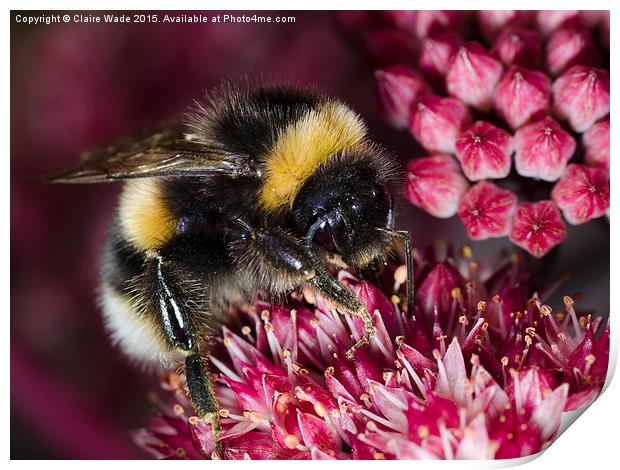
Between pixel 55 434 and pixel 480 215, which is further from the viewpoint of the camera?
pixel 55 434

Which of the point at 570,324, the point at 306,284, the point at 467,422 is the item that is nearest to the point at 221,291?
the point at 306,284

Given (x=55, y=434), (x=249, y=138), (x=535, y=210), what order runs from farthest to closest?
(x=55, y=434)
(x=535, y=210)
(x=249, y=138)

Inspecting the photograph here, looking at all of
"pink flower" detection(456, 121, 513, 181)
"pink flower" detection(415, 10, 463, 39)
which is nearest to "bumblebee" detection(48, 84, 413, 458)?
"pink flower" detection(456, 121, 513, 181)

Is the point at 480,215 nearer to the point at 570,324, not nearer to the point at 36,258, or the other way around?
the point at 570,324

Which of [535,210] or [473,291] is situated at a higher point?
[535,210]

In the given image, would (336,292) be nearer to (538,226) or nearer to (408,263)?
(408,263)

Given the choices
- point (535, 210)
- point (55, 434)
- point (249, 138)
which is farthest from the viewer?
point (55, 434)

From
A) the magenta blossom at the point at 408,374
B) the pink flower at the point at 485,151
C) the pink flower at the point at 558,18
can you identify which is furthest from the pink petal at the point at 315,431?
the pink flower at the point at 558,18
